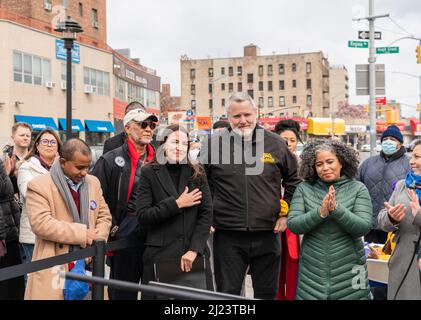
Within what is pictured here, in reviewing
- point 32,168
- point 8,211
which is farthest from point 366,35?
point 8,211

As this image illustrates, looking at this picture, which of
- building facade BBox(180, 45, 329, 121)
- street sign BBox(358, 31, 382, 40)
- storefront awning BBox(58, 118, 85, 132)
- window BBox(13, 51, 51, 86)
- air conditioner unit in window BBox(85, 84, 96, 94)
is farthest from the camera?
building facade BBox(180, 45, 329, 121)

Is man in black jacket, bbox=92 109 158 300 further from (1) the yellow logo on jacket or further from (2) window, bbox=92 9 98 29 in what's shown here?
(2) window, bbox=92 9 98 29

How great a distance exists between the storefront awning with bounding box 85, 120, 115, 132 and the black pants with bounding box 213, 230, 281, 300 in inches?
1408

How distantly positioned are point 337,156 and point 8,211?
2.89 metres

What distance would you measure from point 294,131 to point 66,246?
3.27 m

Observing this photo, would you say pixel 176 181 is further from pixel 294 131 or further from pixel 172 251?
pixel 294 131

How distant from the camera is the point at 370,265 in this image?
4199mm

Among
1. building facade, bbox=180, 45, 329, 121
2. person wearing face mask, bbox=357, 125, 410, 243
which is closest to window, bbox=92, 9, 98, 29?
person wearing face mask, bbox=357, 125, 410, 243

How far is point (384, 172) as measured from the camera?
20.3ft

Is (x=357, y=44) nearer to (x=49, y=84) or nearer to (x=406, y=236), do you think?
(x=406, y=236)

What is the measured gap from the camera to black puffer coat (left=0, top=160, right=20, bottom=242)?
172 inches

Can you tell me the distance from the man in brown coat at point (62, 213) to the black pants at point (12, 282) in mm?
805

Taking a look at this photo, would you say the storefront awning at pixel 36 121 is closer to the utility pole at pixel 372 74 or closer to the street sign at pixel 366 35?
the street sign at pixel 366 35
